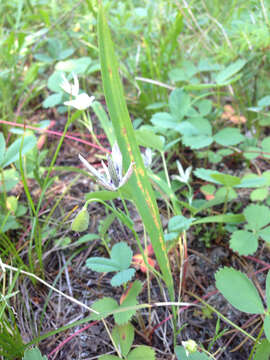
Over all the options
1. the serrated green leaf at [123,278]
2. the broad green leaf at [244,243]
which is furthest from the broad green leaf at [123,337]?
the broad green leaf at [244,243]

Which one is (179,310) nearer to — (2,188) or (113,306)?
(113,306)

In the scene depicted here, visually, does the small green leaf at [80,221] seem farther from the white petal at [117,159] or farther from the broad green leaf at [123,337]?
the broad green leaf at [123,337]

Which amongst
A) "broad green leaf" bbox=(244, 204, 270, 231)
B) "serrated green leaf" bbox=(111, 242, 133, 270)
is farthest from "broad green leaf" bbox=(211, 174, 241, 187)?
"serrated green leaf" bbox=(111, 242, 133, 270)

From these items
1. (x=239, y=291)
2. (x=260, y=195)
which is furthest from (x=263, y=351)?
(x=260, y=195)

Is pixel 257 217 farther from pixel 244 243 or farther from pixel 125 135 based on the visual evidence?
pixel 125 135

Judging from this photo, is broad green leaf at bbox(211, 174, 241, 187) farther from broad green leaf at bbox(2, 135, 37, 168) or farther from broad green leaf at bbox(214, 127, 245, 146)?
broad green leaf at bbox(2, 135, 37, 168)

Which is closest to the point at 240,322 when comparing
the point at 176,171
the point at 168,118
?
the point at 176,171
